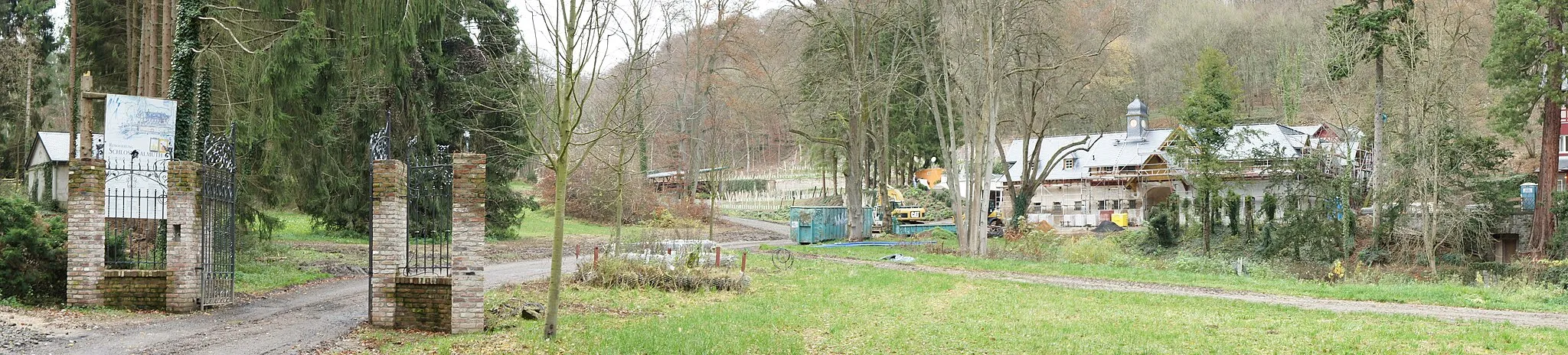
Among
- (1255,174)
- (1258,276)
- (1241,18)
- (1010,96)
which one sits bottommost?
(1258,276)

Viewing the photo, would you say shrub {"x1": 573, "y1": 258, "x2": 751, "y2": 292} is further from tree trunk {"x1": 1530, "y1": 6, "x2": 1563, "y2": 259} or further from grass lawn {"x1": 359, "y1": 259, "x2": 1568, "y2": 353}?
tree trunk {"x1": 1530, "y1": 6, "x2": 1563, "y2": 259}

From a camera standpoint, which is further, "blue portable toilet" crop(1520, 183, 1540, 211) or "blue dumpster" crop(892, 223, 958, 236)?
"blue dumpster" crop(892, 223, 958, 236)

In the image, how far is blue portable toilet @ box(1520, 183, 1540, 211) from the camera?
105 ft

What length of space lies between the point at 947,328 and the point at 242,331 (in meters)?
7.75

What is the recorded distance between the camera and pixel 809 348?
10414 millimetres

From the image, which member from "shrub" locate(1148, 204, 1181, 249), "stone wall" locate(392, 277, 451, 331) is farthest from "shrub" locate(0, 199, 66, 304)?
"shrub" locate(1148, 204, 1181, 249)

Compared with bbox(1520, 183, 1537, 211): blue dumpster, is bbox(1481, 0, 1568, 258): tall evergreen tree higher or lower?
higher

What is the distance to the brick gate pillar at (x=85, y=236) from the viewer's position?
12984 mm

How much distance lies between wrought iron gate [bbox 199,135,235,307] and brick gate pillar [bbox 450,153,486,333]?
427cm

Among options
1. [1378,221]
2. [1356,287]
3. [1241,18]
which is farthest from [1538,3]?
[1241,18]

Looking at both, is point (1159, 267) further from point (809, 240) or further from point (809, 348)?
point (809, 348)

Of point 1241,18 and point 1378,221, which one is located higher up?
point 1241,18

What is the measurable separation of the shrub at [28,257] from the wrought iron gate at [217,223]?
1815 millimetres

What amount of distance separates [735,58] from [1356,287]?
1085 inches
